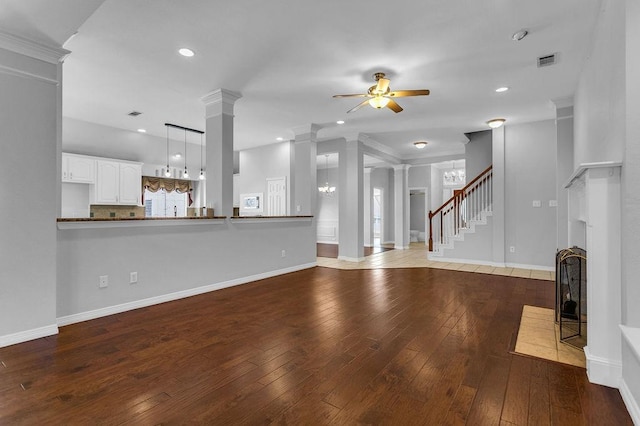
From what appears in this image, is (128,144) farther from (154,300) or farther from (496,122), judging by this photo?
(496,122)

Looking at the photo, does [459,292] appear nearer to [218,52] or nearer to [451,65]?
[451,65]

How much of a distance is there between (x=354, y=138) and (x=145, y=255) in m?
5.15

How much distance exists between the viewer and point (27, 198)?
287 cm

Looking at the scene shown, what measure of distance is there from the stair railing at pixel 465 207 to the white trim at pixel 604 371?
5.13 meters

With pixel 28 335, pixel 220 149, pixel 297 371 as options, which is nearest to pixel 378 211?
pixel 220 149

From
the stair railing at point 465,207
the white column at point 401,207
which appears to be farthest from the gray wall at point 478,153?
the white column at point 401,207

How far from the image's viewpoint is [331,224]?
11.3 m

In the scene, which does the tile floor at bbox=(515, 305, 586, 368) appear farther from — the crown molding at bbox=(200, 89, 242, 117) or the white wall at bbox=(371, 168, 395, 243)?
the white wall at bbox=(371, 168, 395, 243)

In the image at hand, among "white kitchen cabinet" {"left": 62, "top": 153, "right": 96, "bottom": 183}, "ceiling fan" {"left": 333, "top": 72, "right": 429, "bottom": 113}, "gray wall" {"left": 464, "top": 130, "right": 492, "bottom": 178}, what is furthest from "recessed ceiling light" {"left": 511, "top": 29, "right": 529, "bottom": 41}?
"white kitchen cabinet" {"left": 62, "top": 153, "right": 96, "bottom": 183}

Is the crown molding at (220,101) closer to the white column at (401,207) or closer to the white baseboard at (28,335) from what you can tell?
the white baseboard at (28,335)

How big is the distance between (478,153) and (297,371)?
280 inches

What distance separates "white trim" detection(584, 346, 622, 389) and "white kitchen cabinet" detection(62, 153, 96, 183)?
8106mm

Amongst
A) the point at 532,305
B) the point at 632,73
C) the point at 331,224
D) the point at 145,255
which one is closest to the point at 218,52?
the point at 145,255

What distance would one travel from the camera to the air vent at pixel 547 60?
3.66 meters
